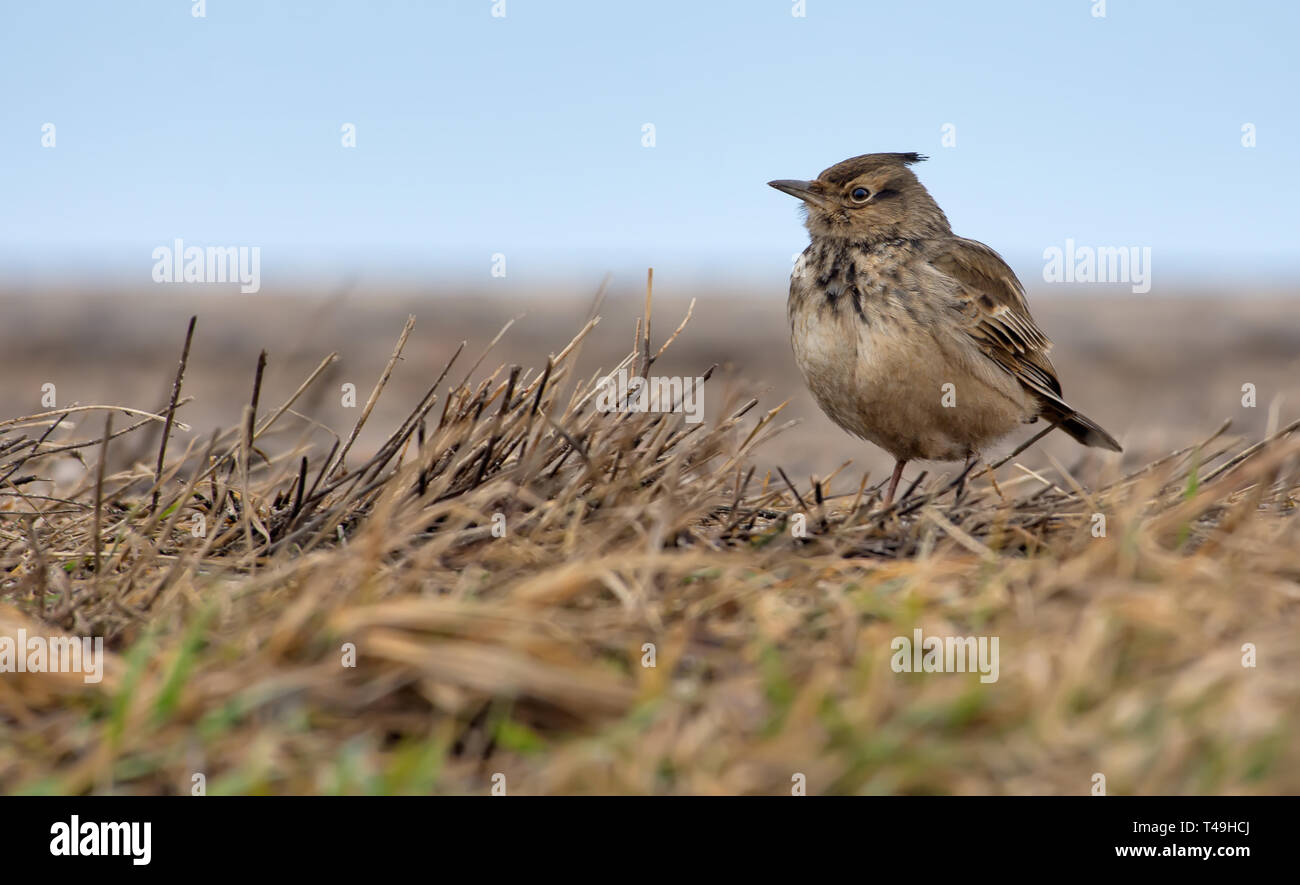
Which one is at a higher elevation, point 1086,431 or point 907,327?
point 907,327

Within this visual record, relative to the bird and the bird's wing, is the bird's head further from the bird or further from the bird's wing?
the bird's wing

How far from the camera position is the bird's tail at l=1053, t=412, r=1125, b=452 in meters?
5.57

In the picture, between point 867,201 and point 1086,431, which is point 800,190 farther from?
point 1086,431

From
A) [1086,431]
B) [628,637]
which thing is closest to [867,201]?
[1086,431]

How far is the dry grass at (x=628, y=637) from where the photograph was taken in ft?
7.56

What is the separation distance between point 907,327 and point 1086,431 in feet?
4.79

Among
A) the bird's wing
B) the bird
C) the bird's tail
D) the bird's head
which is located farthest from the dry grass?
the bird's head

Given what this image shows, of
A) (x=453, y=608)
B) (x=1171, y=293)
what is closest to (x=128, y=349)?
(x=453, y=608)

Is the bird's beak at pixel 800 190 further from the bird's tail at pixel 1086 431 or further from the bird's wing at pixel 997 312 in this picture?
the bird's tail at pixel 1086 431

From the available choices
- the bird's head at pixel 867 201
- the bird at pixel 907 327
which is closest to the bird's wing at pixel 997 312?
the bird at pixel 907 327

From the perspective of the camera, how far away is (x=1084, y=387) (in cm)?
1608

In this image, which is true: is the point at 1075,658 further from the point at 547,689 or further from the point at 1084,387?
the point at 1084,387

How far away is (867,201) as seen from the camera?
5367 mm
